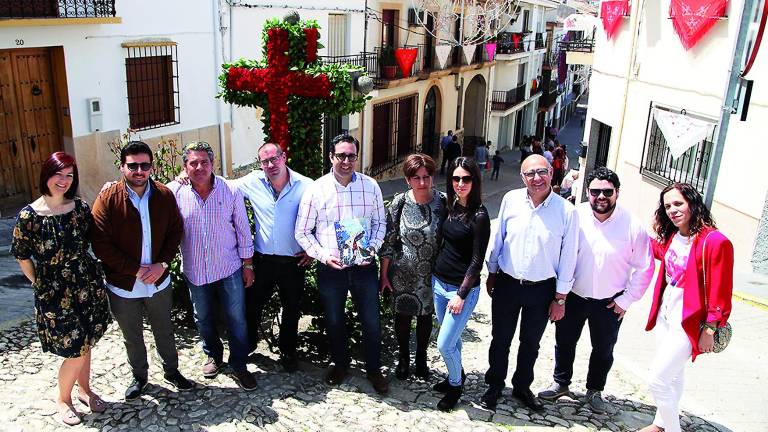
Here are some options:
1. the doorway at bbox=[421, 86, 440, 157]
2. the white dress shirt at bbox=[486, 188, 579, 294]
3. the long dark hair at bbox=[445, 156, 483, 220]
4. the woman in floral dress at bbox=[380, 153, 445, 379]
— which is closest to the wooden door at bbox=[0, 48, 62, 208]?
the woman in floral dress at bbox=[380, 153, 445, 379]

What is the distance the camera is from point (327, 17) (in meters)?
16.2

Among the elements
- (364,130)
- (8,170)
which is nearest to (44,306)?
(8,170)

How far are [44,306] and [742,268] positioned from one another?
8.35 m

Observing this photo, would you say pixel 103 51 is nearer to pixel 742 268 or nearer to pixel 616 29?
pixel 616 29

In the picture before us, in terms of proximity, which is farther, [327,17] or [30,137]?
[327,17]

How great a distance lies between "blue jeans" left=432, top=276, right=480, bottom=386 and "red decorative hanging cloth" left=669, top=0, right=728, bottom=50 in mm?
7190

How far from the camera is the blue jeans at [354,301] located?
4250 millimetres

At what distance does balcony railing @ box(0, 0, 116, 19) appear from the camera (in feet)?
29.5

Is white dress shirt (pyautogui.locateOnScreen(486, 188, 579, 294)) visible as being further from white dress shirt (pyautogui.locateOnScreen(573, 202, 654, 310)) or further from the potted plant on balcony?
the potted plant on balcony

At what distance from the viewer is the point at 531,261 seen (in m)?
3.92

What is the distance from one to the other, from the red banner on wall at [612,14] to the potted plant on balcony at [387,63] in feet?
23.8

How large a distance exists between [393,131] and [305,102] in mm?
14927


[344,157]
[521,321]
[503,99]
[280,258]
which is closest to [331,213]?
[344,157]

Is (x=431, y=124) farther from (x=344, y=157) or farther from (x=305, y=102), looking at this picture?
(x=344, y=157)
